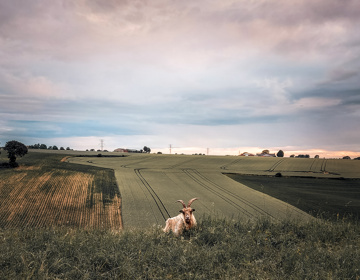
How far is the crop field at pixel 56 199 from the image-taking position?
22.9 metres

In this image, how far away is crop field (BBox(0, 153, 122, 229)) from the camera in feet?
75.2

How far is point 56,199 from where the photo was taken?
91.7 ft

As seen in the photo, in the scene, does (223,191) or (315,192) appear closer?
(223,191)

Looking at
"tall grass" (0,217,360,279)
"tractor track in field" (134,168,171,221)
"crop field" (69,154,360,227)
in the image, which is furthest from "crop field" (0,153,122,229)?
"tall grass" (0,217,360,279)

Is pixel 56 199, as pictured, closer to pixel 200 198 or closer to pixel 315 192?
pixel 200 198

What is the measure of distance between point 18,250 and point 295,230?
11557 millimetres

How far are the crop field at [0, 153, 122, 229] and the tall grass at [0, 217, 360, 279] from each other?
Result: 9578 mm

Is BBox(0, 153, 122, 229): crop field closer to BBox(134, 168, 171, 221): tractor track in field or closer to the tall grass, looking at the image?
BBox(134, 168, 171, 221): tractor track in field

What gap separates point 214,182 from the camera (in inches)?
1741

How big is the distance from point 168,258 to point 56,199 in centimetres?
2388

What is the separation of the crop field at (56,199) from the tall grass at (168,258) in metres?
9.58

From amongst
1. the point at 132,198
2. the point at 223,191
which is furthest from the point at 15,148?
the point at 223,191

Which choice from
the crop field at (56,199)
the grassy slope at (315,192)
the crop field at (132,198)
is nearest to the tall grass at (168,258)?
the crop field at (132,198)

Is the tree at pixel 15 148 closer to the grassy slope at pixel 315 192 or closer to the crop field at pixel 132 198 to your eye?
the crop field at pixel 132 198
